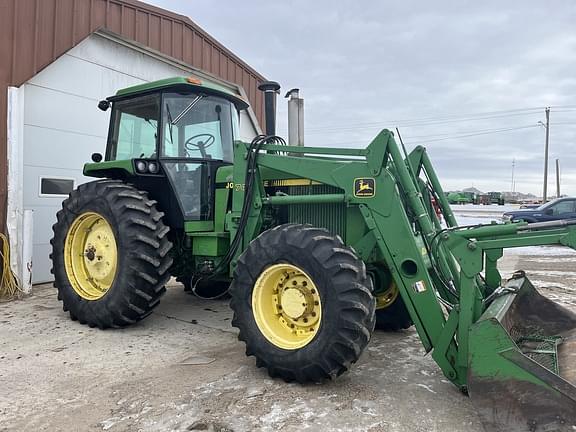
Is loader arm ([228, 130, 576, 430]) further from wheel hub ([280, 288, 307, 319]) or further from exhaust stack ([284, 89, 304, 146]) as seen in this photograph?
wheel hub ([280, 288, 307, 319])

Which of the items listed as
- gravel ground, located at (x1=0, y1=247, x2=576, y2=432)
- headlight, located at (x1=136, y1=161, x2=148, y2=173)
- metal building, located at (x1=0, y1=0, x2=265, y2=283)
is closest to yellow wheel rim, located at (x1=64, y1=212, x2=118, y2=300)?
gravel ground, located at (x1=0, y1=247, x2=576, y2=432)

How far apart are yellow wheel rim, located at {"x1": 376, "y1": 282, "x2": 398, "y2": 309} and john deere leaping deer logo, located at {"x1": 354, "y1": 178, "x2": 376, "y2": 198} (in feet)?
4.25

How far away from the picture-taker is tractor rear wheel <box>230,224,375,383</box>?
318 centimetres

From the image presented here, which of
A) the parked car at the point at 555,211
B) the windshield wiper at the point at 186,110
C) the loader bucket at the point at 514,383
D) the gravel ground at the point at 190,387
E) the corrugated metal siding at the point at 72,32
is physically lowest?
the gravel ground at the point at 190,387

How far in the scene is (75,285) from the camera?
5.07m

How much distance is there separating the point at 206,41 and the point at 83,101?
3375 millimetres

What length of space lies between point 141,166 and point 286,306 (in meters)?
2.40

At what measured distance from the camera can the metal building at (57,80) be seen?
6500 mm

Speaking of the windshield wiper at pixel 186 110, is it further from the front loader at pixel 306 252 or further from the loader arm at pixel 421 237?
the loader arm at pixel 421 237

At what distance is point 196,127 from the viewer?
5.19 metres

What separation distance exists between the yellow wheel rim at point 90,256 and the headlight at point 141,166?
628mm

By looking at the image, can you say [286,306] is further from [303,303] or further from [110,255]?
[110,255]

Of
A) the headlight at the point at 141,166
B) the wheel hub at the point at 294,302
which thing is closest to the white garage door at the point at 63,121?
the headlight at the point at 141,166

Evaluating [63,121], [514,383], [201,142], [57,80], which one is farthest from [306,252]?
[57,80]
